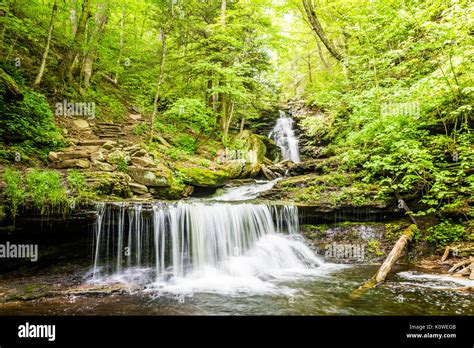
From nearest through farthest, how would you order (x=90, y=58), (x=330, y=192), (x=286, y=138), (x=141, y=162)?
(x=141, y=162) < (x=330, y=192) < (x=90, y=58) < (x=286, y=138)

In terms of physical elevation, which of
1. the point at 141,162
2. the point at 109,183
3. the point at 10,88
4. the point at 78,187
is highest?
the point at 10,88

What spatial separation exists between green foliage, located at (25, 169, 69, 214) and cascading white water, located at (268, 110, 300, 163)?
13101 mm

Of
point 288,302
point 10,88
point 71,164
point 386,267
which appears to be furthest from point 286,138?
point 10,88

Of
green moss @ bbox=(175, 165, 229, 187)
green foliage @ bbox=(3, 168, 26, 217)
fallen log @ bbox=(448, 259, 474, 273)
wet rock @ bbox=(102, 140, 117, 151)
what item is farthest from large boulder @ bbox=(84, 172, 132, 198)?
fallen log @ bbox=(448, 259, 474, 273)

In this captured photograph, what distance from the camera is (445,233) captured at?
7.30 m

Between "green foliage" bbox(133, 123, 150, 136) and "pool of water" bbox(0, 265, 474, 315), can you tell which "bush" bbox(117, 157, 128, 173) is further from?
"pool of water" bbox(0, 265, 474, 315)

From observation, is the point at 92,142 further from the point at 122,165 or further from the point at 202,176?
the point at 202,176

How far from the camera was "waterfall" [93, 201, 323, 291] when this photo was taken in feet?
20.6

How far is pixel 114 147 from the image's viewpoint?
376 inches

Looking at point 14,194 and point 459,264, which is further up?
point 14,194

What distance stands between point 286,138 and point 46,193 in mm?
14935

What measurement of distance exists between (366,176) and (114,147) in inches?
348

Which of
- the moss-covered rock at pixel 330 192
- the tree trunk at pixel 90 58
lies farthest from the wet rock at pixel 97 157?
the tree trunk at pixel 90 58
